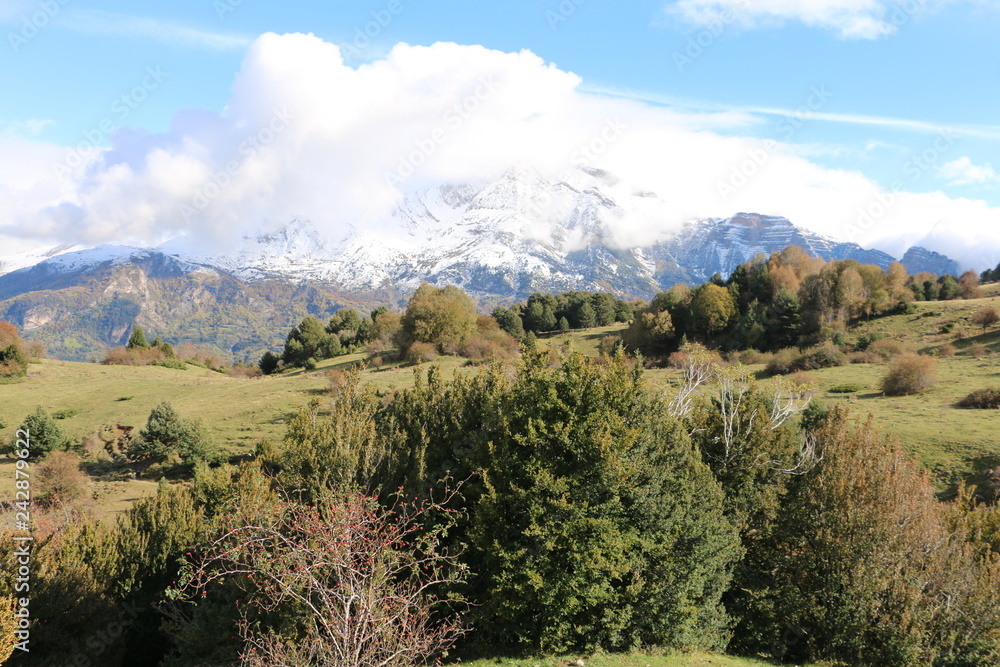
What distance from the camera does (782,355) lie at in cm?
6056

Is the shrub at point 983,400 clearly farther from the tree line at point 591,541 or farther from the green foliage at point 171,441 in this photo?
the green foliage at point 171,441

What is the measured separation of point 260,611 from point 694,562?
1369 centimetres

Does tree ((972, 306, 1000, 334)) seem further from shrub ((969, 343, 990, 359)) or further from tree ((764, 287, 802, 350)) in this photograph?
tree ((764, 287, 802, 350))

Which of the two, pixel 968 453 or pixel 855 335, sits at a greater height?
pixel 855 335

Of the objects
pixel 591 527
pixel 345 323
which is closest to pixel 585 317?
pixel 345 323

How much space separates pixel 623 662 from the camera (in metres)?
16.1

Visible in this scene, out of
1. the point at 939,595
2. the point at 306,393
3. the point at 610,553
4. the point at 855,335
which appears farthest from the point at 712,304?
the point at 610,553

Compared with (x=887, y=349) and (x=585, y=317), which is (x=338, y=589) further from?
(x=585, y=317)

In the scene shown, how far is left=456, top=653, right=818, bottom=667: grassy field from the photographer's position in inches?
621

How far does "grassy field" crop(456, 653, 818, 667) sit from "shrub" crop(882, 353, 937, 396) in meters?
38.8

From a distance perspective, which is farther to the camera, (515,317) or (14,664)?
(515,317)

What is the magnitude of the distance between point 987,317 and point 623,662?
69.6 metres

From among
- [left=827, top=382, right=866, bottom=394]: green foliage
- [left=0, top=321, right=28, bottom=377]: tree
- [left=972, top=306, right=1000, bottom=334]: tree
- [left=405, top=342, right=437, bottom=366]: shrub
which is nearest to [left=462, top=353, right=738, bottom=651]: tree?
[left=827, top=382, right=866, bottom=394]: green foliage

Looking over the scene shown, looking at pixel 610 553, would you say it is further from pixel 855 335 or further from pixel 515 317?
pixel 515 317
